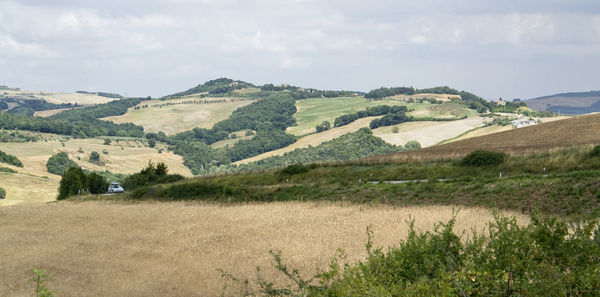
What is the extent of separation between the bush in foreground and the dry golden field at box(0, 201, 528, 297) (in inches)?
194

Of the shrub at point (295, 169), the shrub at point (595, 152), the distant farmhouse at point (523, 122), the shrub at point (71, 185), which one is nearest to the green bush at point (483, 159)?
the shrub at point (595, 152)

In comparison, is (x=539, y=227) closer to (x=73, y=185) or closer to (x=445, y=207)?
(x=445, y=207)

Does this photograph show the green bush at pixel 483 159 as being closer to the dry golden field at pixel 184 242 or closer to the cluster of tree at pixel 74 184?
the dry golden field at pixel 184 242

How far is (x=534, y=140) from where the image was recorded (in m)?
78.0

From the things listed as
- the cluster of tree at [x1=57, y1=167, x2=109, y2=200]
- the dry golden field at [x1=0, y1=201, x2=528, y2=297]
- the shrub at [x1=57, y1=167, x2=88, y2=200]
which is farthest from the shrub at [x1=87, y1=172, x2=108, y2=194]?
the dry golden field at [x1=0, y1=201, x2=528, y2=297]

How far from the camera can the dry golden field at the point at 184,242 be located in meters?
21.6

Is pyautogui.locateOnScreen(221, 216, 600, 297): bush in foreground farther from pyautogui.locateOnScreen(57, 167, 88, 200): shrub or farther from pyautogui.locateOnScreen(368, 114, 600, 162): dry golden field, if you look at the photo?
pyautogui.locateOnScreen(57, 167, 88, 200): shrub

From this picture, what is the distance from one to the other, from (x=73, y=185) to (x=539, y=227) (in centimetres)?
7800

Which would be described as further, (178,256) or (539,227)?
(178,256)

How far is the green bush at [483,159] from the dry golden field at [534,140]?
10965 millimetres

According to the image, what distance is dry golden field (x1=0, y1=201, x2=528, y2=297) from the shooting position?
2156 centimetres

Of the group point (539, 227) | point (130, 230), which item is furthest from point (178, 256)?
point (539, 227)

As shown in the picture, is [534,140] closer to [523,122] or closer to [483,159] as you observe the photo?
[483,159]

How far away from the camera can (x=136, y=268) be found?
2373 centimetres
